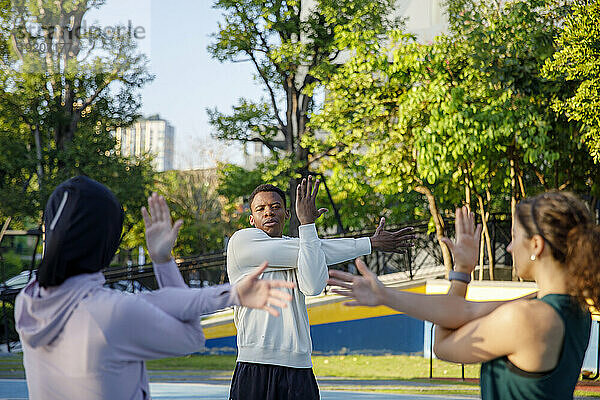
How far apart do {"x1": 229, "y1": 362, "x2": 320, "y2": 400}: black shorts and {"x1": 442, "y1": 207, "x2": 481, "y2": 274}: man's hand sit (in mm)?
1624

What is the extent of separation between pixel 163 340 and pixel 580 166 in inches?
525

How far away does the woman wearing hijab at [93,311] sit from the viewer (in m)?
1.96

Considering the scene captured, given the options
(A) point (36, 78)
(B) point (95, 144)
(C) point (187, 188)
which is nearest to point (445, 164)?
(B) point (95, 144)

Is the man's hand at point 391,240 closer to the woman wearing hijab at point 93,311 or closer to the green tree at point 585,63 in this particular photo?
the woman wearing hijab at point 93,311

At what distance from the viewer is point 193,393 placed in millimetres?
10000

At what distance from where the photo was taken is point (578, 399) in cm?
894

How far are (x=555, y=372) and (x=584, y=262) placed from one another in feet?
1.17

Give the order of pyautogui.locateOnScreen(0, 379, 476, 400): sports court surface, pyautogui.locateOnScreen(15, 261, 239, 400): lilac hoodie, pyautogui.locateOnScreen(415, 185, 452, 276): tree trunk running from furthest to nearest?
1. pyautogui.locateOnScreen(415, 185, 452, 276): tree trunk
2. pyautogui.locateOnScreen(0, 379, 476, 400): sports court surface
3. pyautogui.locateOnScreen(15, 261, 239, 400): lilac hoodie

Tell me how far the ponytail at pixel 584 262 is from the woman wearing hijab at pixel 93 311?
93 centimetres

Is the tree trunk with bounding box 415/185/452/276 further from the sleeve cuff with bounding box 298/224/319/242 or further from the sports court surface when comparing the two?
the sleeve cuff with bounding box 298/224/319/242

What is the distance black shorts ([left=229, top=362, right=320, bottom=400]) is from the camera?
3.73 metres

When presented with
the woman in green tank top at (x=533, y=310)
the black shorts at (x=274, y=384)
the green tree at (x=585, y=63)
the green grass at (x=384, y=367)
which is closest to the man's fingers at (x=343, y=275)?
the woman in green tank top at (x=533, y=310)

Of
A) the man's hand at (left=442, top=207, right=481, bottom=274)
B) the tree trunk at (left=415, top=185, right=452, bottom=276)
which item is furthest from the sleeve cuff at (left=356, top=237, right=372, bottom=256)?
the tree trunk at (left=415, top=185, right=452, bottom=276)

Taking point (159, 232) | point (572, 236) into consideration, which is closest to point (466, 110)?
point (572, 236)
